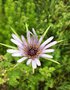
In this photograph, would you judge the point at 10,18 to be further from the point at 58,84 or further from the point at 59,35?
the point at 58,84

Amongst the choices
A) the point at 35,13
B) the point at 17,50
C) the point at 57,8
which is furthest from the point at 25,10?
the point at 17,50

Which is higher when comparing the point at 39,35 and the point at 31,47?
the point at 39,35

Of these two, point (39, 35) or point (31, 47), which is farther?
point (39, 35)

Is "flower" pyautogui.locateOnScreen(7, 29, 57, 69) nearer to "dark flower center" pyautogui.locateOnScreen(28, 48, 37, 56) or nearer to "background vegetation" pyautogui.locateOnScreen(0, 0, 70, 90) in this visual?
"dark flower center" pyautogui.locateOnScreen(28, 48, 37, 56)

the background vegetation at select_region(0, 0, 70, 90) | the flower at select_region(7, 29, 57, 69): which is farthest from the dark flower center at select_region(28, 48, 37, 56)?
the background vegetation at select_region(0, 0, 70, 90)

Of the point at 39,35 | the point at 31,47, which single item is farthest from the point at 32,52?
the point at 39,35

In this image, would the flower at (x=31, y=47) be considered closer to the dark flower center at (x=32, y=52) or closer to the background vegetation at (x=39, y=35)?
the dark flower center at (x=32, y=52)

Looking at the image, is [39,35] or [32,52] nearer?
[32,52]

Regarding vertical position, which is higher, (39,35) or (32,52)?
(39,35)

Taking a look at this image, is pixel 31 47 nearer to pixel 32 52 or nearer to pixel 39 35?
pixel 32 52

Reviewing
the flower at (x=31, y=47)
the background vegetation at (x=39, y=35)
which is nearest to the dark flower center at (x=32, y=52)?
the flower at (x=31, y=47)
